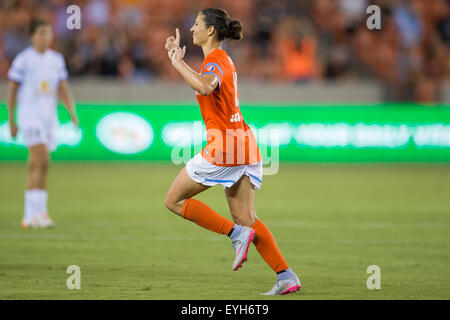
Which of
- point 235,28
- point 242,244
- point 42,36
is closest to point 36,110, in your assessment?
point 42,36

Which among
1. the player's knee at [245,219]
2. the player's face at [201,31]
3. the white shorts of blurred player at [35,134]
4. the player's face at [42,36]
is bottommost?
the player's knee at [245,219]

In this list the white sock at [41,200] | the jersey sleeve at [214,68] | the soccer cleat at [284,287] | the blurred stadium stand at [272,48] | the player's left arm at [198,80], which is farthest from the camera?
the blurred stadium stand at [272,48]

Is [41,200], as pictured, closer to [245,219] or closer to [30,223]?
[30,223]

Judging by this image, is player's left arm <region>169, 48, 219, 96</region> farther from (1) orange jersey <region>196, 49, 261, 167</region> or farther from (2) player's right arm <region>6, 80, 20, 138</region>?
(2) player's right arm <region>6, 80, 20, 138</region>

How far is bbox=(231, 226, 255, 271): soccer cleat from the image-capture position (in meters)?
5.85

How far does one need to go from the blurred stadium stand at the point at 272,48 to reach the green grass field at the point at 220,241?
4.04 metres

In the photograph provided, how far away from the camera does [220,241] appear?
29.1ft

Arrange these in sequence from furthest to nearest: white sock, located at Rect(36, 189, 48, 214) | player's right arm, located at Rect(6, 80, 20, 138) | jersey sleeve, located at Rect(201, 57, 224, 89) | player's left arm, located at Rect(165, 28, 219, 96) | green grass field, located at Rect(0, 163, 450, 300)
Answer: white sock, located at Rect(36, 189, 48, 214), player's right arm, located at Rect(6, 80, 20, 138), green grass field, located at Rect(0, 163, 450, 300), jersey sleeve, located at Rect(201, 57, 224, 89), player's left arm, located at Rect(165, 28, 219, 96)

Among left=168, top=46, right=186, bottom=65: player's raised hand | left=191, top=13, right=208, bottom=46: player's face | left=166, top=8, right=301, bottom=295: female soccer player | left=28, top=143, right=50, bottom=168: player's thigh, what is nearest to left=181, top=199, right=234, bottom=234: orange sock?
left=166, top=8, right=301, bottom=295: female soccer player

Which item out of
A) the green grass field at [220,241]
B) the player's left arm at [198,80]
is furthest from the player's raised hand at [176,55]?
the green grass field at [220,241]

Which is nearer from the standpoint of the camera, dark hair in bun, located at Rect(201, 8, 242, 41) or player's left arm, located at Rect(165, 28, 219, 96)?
player's left arm, located at Rect(165, 28, 219, 96)

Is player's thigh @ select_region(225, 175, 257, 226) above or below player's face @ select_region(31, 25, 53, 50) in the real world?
below

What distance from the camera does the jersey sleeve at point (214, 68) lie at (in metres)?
5.75

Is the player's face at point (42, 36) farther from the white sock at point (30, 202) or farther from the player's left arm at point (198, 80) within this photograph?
the player's left arm at point (198, 80)
